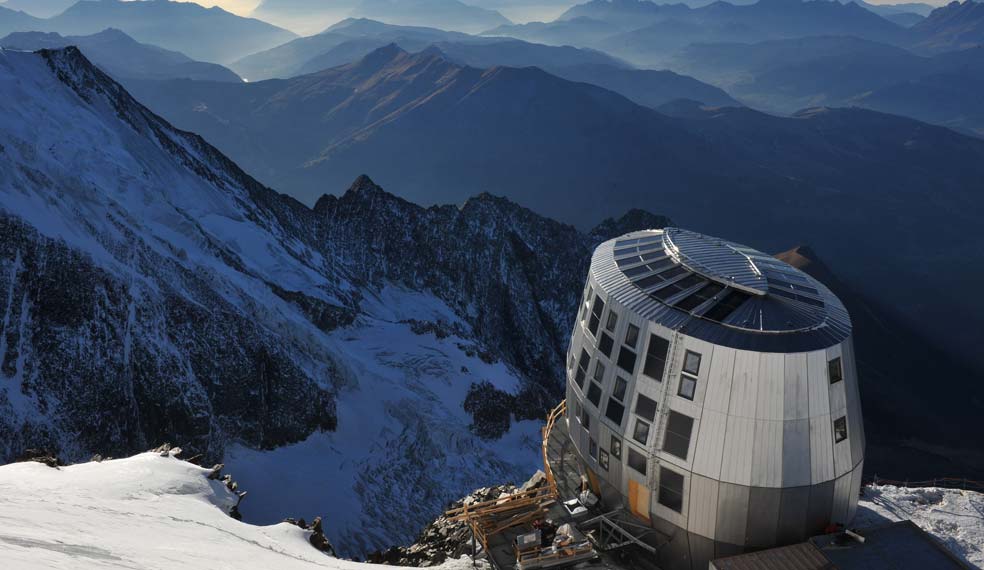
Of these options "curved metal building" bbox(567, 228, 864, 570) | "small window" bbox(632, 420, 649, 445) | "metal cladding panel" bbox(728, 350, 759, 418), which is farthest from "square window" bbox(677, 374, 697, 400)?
"small window" bbox(632, 420, 649, 445)

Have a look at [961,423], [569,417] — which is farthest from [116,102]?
[961,423]

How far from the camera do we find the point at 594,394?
28.9 m

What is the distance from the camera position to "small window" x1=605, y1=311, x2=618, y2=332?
2773cm

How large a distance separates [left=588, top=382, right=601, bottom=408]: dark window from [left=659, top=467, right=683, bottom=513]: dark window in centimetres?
404

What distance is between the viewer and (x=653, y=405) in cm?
2592

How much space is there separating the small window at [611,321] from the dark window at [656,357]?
2099 millimetres

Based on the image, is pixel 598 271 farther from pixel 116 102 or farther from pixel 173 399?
pixel 116 102

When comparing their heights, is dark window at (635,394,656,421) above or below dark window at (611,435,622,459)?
above

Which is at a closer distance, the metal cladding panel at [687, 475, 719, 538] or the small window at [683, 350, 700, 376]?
the small window at [683, 350, 700, 376]

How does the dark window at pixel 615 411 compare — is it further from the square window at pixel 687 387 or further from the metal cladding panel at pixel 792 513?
the metal cladding panel at pixel 792 513

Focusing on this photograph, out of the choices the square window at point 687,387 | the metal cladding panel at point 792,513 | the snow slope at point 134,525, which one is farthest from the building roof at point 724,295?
the snow slope at point 134,525

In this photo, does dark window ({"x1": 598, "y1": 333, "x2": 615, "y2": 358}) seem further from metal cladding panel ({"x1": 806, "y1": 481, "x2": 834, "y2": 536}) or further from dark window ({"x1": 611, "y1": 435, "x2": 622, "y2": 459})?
metal cladding panel ({"x1": 806, "y1": 481, "x2": 834, "y2": 536})

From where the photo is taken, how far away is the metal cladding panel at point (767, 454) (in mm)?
24094

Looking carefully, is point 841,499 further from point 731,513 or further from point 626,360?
point 626,360
